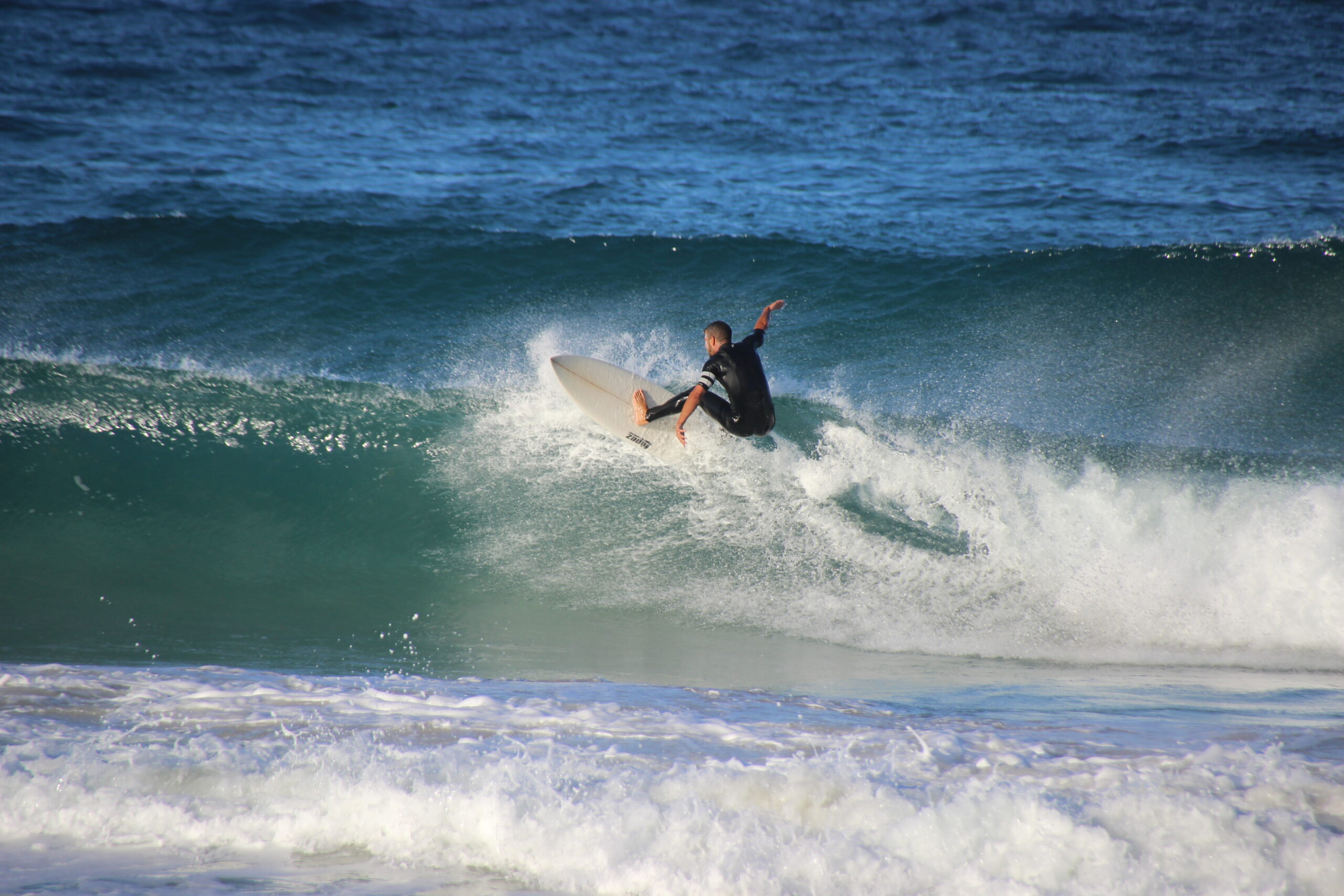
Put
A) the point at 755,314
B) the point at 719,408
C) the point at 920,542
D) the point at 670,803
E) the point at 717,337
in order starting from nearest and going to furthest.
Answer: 1. the point at 670,803
2. the point at 717,337
3. the point at 719,408
4. the point at 920,542
5. the point at 755,314

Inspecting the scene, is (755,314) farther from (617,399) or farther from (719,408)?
(719,408)

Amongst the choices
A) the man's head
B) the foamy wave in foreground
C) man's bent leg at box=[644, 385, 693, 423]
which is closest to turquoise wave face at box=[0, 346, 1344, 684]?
man's bent leg at box=[644, 385, 693, 423]

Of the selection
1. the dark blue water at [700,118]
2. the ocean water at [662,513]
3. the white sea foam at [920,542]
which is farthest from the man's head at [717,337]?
the dark blue water at [700,118]

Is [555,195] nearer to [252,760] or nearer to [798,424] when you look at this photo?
[798,424]

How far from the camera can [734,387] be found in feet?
18.4

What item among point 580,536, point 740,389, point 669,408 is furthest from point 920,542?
point 580,536

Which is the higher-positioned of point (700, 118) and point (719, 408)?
point (700, 118)

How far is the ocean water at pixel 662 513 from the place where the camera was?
2.85 m

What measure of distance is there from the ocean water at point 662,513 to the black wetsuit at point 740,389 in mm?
620

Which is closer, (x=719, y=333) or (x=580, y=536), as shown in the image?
(x=719, y=333)

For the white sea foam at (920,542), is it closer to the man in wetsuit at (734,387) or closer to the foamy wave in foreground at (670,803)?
the man in wetsuit at (734,387)

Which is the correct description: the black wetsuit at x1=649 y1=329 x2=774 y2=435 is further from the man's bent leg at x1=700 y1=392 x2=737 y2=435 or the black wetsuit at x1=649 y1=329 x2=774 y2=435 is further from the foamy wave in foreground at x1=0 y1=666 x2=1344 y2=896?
the foamy wave in foreground at x1=0 y1=666 x2=1344 y2=896

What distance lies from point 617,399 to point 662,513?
3.54 ft

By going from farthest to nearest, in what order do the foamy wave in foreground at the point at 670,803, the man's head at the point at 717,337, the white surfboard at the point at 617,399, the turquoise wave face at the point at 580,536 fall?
the white surfboard at the point at 617,399 → the man's head at the point at 717,337 → the turquoise wave face at the point at 580,536 → the foamy wave in foreground at the point at 670,803
